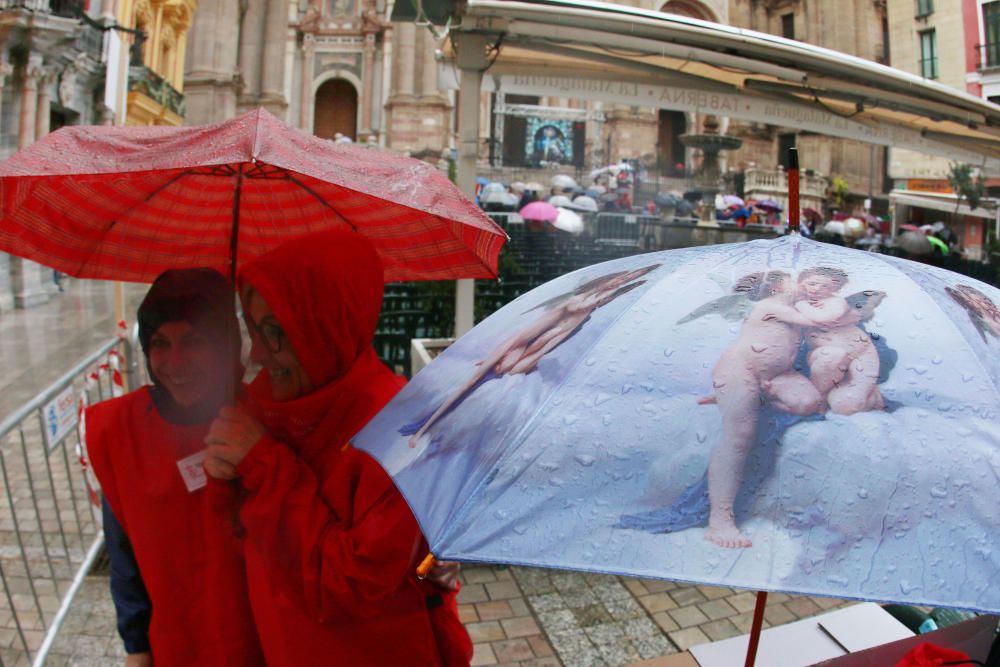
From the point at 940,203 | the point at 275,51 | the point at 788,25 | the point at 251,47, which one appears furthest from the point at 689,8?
the point at 251,47

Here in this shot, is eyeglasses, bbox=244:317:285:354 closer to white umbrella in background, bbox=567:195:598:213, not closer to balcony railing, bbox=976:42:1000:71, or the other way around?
white umbrella in background, bbox=567:195:598:213

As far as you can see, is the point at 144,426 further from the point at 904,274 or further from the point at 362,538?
the point at 904,274

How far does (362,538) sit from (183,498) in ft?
1.90

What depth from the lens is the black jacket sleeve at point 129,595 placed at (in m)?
1.80

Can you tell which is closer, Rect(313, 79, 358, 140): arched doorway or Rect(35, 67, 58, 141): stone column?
Rect(35, 67, 58, 141): stone column

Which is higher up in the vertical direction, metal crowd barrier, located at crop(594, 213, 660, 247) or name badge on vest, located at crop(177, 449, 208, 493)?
metal crowd barrier, located at crop(594, 213, 660, 247)

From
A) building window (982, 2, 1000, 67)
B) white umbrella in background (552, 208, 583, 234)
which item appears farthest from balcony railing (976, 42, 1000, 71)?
white umbrella in background (552, 208, 583, 234)

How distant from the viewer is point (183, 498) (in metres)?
1.64

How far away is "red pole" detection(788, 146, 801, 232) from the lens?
1.46 m

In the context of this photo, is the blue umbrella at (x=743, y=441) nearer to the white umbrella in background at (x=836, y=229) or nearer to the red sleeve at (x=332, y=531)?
the red sleeve at (x=332, y=531)

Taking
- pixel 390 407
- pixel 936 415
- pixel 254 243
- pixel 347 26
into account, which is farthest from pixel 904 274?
pixel 347 26

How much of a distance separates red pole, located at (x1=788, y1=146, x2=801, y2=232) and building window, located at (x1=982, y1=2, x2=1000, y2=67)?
88.5ft

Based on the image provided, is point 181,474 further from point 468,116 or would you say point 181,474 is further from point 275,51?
point 275,51

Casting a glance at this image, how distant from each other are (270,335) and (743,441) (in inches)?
37.9
